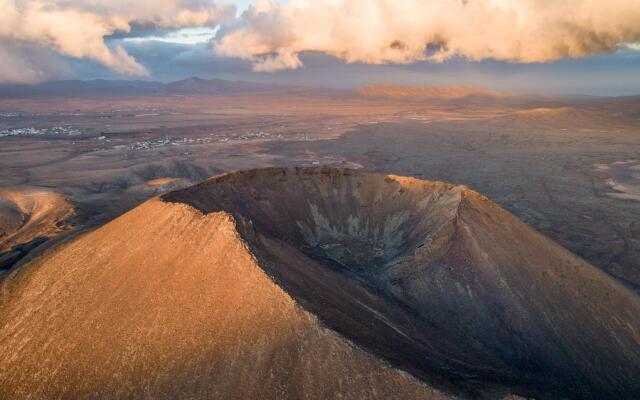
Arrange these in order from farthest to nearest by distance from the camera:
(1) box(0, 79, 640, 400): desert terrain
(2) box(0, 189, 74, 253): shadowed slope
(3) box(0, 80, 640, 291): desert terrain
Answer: (3) box(0, 80, 640, 291): desert terrain → (2) box(0, 189, 74, 253): shadowed slope → (1) box(0, 79, 640, 400): desert terrain

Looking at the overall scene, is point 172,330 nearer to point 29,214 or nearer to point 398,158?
point 29,214

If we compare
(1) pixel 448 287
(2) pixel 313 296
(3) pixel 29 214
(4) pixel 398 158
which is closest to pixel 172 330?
(2) pixel 313 296

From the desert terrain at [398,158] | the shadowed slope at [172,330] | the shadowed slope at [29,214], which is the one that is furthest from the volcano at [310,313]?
the shadowed slope at [29,214]

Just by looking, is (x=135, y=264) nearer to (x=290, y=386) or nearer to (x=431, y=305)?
(x=290, y=386)

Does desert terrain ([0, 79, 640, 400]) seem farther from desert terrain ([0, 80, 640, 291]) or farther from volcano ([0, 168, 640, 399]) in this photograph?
desert terrain ([0, 80, 640, 291])

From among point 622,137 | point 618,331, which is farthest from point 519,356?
point 622,137

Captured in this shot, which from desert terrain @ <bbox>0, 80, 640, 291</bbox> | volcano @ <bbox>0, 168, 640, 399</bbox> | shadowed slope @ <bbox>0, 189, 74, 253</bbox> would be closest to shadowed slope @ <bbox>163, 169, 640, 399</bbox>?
volcano @ <bbox>0, 168, 640, 399</bbox>

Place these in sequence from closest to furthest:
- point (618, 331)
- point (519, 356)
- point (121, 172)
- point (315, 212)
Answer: point (519, 356)
point (618, 331)
point (315, 212)
point (121, 172)
